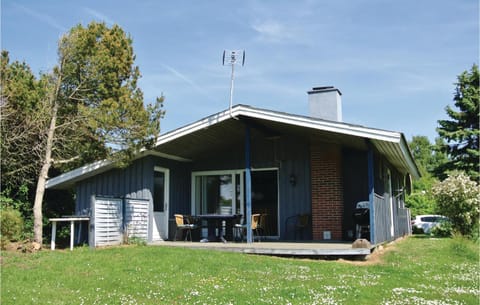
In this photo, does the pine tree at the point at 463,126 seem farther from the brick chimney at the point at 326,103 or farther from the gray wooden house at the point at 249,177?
the brick chimney at the point at 326,103

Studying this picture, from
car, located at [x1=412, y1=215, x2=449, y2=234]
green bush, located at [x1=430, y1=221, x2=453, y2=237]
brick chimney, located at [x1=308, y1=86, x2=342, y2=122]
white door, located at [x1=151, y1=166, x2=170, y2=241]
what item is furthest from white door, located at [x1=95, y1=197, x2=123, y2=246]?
car, located at [x1=412, y1=215, x2=449, y2=234]

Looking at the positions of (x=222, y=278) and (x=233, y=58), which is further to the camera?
(x=233, y=58)

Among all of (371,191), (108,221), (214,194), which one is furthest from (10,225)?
(371,191)

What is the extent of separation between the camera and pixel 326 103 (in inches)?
558

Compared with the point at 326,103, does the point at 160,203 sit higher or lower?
lower

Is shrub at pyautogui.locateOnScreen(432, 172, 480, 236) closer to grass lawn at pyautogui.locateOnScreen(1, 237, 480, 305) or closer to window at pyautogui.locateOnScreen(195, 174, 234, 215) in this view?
A: grass lawn at pyautogui.locateOnScreen(1, 237, 480, 305)

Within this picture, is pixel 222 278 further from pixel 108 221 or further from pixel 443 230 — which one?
pixel 443 230

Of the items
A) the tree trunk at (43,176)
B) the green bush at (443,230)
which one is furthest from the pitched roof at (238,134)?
the green bush at (443,230)

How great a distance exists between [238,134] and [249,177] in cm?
236

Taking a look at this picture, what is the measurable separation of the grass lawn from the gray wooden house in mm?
1928

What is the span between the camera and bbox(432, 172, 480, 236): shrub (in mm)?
14594

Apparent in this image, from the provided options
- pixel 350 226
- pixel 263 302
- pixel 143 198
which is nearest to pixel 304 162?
pixel 350 226

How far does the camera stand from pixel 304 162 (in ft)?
44.1

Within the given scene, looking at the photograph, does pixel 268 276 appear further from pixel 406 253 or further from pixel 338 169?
pixel 338 169
